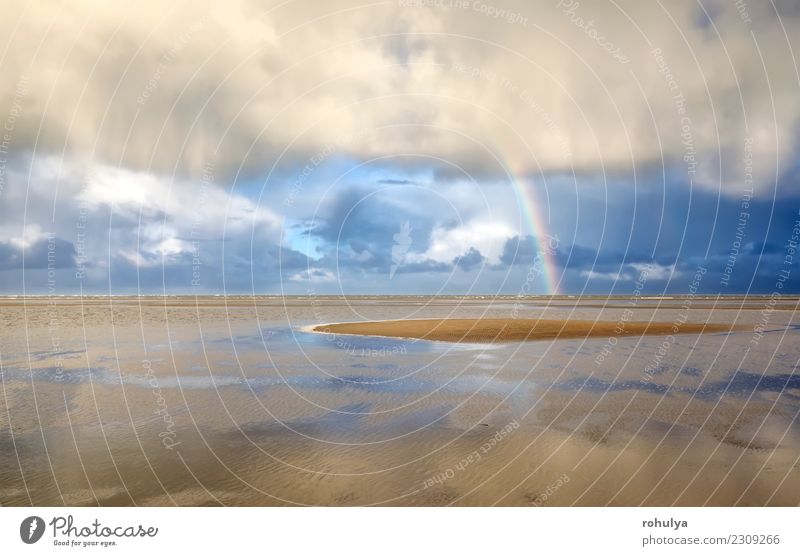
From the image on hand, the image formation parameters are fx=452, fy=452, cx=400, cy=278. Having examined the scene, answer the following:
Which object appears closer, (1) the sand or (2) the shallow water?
(2) the shallow water

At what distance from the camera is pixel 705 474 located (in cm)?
1104

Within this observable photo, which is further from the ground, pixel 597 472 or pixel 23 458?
pixel 23 458

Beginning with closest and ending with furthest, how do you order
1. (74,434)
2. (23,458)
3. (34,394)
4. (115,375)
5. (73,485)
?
(73,485), (23,458), (74,434), (34,394), (115,375)

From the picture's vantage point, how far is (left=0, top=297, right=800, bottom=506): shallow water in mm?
10242

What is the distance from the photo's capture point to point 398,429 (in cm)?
1459

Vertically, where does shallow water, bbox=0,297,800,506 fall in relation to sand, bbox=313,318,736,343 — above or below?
below

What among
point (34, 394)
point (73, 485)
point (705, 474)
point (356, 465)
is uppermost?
point (34, 394)

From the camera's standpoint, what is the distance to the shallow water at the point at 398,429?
10242 millimetres

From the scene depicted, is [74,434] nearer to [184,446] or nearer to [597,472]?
[184,446]
